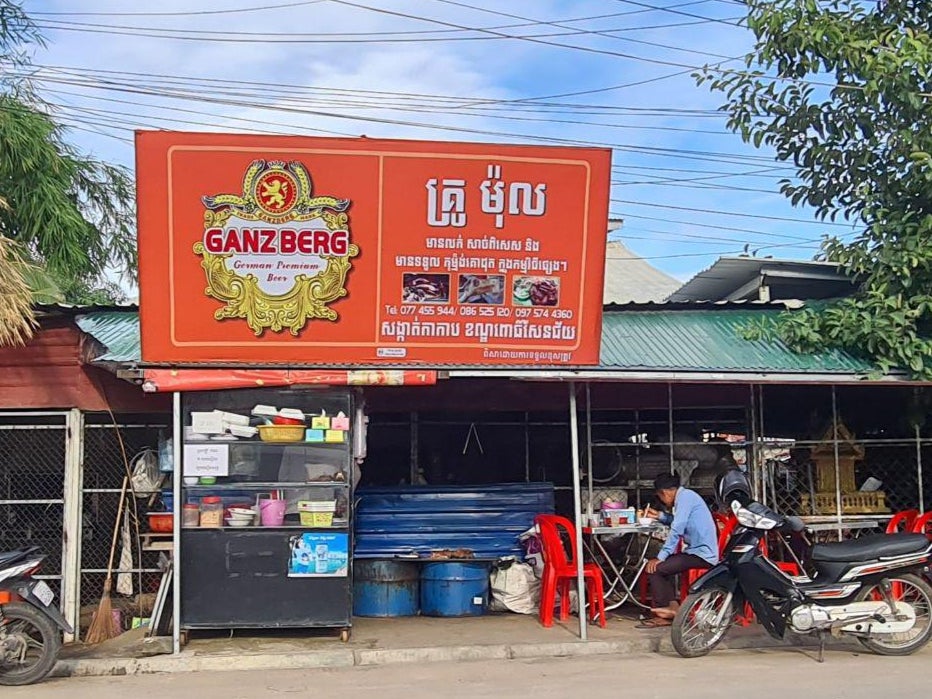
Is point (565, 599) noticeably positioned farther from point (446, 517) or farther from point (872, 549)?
point (872, 549)

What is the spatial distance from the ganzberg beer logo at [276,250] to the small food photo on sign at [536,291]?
1.40 m

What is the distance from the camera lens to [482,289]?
831 cm

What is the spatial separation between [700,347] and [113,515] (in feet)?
19.3

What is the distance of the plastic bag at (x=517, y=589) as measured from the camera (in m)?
9.43

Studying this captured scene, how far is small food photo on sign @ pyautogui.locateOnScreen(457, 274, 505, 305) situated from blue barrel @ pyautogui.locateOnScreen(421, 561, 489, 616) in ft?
8.89

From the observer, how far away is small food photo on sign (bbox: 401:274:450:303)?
827 centimetres

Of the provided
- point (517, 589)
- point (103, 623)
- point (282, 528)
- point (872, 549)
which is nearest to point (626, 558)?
point (517, 589)

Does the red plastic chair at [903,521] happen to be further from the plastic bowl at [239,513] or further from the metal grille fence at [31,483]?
the metal grille fence at [31,483]

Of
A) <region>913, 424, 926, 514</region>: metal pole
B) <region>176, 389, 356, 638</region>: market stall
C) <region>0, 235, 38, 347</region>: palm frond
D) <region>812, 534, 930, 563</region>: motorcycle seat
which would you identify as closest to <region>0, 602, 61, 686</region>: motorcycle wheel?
<region>176, 389, 356, 638</region>: market stall

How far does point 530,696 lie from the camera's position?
6.77 metres

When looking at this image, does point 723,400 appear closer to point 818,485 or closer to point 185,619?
point 818,485

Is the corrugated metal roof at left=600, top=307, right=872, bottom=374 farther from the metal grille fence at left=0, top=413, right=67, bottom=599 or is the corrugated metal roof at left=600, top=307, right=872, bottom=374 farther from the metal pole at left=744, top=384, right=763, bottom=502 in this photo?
the metal grille fence at left=0, top=413, right=67, bottom=599

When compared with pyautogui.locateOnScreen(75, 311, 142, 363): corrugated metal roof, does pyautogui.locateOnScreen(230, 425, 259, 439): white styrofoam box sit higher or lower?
lower

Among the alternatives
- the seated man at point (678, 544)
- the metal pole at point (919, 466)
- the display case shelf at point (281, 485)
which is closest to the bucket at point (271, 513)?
the display case shelf at point (281, 485)
